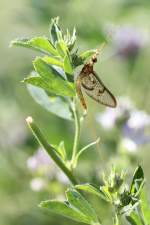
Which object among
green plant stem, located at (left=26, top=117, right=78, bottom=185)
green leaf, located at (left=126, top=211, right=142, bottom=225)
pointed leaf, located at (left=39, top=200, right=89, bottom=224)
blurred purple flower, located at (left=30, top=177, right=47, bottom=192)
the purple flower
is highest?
the purple flower

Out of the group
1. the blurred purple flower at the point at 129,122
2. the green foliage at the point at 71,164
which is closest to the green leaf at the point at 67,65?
the green foliage at the point at 71,164

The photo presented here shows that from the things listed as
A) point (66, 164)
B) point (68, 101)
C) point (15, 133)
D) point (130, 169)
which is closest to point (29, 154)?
point (15, 133)

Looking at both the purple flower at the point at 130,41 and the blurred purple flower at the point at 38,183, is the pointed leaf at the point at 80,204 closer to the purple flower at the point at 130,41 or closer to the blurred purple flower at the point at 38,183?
the blurred purple flower at the point at 38,183

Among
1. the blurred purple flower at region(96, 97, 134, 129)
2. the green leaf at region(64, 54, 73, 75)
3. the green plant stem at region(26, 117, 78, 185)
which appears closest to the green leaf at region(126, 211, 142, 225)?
the green plant stem at region(26, 117, 78, 185)

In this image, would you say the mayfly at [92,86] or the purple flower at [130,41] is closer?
the mayfly at [92,86]

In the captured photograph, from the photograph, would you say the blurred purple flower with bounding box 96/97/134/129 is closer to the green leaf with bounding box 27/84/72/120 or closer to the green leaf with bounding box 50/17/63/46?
the green leaf with bounding box 27/84/72/120
